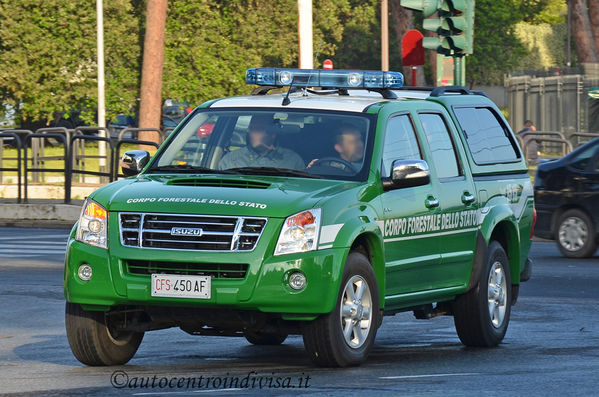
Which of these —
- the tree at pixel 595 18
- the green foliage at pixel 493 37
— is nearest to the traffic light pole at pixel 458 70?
the tree at pixel 595 18

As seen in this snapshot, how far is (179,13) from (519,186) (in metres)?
34.7

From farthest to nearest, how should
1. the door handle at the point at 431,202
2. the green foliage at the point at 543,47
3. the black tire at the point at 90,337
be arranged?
the green foliage at the point at 543,47 → the door handle at the point at 431,202 → the black tire at the point at 90,337

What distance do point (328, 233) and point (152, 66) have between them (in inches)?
1211

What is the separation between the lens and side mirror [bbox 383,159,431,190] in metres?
8.97

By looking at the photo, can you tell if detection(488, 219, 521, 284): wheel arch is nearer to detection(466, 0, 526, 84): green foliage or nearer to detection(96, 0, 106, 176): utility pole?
detection(96, 0, 106, 176): utility pole

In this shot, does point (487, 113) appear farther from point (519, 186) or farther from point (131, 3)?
point (131, 3)

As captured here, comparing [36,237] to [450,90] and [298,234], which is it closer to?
[450,90]

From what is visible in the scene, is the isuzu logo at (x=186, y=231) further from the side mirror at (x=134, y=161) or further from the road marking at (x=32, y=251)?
the road marking at (x=32, y=251)

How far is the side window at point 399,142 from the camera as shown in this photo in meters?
9.30

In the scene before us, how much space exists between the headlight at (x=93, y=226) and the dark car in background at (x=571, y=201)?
10.8 m

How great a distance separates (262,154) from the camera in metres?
9.11

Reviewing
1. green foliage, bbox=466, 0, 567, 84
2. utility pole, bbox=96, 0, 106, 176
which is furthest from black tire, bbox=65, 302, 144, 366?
green foliage, bbox=466, 0, 567, 84

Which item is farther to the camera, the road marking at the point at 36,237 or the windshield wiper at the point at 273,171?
the road marking at the point at 36,237

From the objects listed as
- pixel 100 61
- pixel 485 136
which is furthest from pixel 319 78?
pixel 100 61
